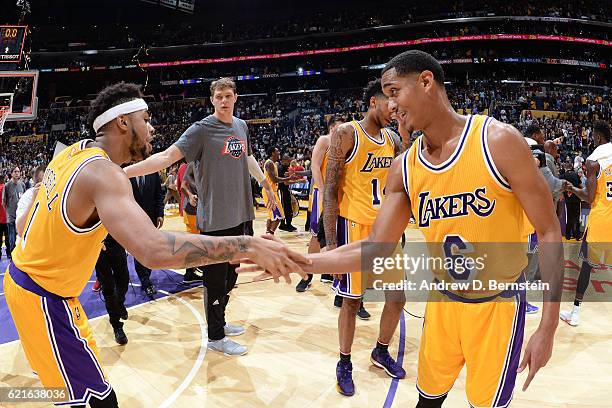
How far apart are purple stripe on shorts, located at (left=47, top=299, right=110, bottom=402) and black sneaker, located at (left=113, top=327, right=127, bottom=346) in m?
2.34

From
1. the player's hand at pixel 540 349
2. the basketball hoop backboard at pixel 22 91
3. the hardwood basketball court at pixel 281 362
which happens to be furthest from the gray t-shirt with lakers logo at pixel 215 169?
the basketball hoop backboard at pixel 22 91

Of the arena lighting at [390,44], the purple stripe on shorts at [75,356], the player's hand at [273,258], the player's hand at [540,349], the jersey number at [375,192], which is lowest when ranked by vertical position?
the purple stripe on shorts at [75,356]

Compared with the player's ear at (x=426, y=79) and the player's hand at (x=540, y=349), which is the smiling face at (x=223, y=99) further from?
the player's hand at (x=540, y=349)

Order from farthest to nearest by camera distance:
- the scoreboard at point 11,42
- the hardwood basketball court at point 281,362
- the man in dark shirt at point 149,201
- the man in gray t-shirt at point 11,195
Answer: the scoreboard at point 11,42, the man in gray t-shirt at point 11,195, the man in dark shirt at point 149,201, the hardwood basketball court at point 281,362

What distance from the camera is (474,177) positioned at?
6.12 ft

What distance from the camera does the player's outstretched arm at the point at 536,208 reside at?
1.77 m

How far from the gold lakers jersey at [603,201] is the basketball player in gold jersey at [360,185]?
102 inches

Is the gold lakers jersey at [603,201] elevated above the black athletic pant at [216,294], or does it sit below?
above

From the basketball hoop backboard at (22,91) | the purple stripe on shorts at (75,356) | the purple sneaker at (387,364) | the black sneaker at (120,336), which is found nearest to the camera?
the purple stripe on shorts at (75,356)

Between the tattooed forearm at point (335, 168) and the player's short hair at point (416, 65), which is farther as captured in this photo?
the tattooed forearm at point (335, 168)

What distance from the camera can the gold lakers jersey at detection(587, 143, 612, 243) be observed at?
4625 millimetres

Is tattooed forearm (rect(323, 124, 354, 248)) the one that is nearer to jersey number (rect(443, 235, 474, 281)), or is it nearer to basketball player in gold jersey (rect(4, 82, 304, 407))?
basketball player in gold jersey (rect(4, 82, 304, 407))

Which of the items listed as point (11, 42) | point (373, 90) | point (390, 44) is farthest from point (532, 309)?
point (390, 44)

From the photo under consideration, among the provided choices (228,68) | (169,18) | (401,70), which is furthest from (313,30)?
(401,70)
